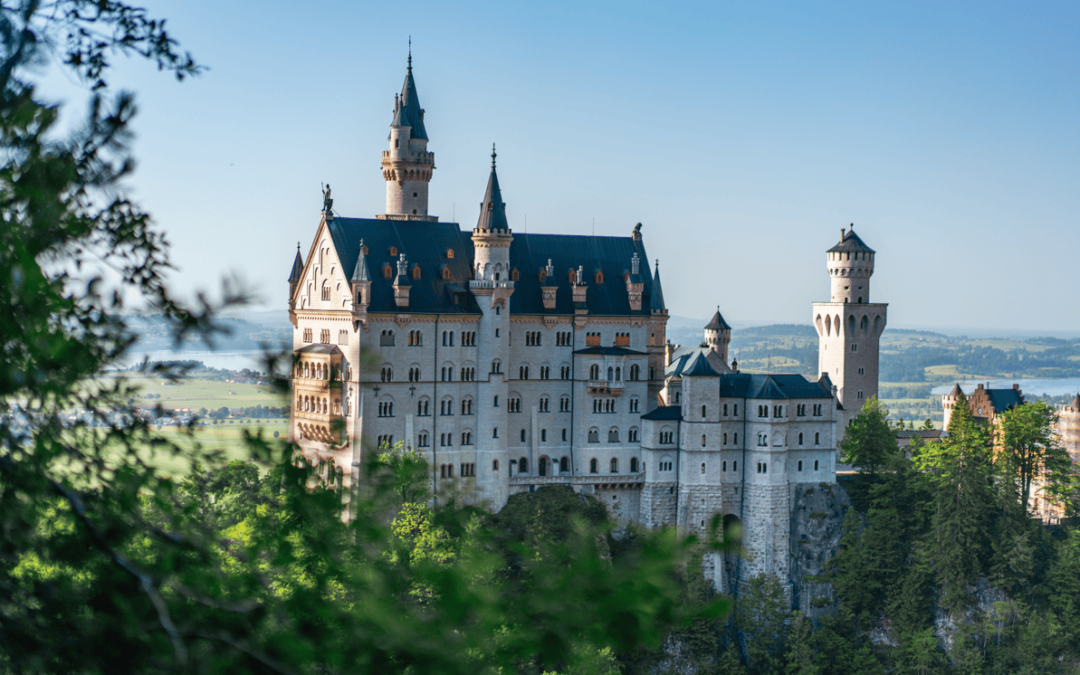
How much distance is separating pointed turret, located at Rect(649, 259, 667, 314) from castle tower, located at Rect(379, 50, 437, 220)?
17.2 meters

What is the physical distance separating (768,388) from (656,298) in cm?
1044

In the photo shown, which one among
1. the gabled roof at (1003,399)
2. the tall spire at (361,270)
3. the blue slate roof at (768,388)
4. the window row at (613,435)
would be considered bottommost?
the window row at (613,435)

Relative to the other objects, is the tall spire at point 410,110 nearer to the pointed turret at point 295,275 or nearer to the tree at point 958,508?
the pointed turret at point 295,275

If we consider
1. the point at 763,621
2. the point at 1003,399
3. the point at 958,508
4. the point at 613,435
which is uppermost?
the point at 1003,399

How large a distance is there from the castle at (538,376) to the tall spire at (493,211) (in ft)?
0.38

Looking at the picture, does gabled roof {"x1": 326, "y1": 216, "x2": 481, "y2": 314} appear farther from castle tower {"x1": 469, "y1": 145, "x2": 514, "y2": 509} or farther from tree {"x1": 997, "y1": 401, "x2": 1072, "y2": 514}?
tree {"x1": 997, "y1": 401, "x2": 1072, "y2": 514}

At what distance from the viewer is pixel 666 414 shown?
85688 millimetres

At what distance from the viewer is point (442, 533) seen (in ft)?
192

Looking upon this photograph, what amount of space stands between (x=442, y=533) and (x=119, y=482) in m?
44.6

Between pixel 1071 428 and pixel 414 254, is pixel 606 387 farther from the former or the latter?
pixel 1071 428

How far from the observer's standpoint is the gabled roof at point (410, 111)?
92250 millimetres

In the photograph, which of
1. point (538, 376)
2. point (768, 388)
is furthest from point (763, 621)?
point (538, 376)

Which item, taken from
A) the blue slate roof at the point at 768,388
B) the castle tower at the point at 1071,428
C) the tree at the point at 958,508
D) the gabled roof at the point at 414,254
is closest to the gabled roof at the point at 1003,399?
the castle tower at the point at 1071,428

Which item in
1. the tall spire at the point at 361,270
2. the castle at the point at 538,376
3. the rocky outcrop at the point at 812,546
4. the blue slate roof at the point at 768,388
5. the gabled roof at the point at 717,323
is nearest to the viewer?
the tall spire at the point at 361,270
